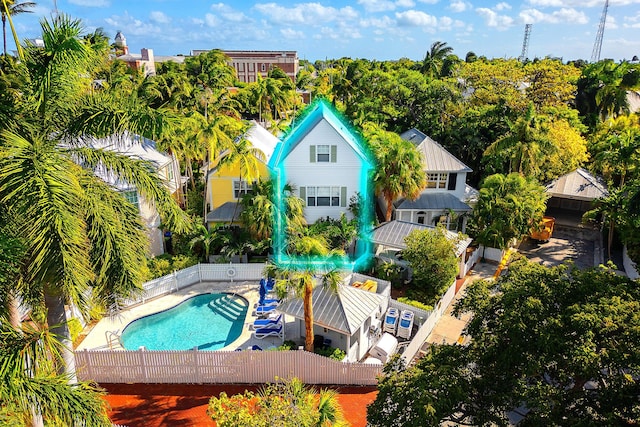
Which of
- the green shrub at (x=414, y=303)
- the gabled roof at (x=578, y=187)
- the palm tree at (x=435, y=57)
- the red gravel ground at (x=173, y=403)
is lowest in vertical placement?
the red gravel ground at (x=173, y=403)

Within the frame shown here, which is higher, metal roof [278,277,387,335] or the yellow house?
the yellow house

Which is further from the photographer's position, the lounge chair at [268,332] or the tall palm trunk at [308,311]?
the lounge chair at [268,332]

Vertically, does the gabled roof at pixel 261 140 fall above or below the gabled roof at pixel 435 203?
above

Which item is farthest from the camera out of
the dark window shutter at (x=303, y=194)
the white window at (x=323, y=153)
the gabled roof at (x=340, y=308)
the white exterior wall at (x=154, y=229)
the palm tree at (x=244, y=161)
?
the dark window shutter at (x=303, y=194)

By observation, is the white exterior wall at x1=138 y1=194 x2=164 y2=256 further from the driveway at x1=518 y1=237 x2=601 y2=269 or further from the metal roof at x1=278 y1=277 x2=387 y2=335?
the driveway at x1=518 y1=237 x2=601 y2=269

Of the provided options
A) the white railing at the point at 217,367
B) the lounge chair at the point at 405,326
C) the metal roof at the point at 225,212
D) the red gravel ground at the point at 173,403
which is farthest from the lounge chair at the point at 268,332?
the metal roof at the point at 225,212

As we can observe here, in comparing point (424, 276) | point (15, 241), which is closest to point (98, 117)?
point (15, 241)

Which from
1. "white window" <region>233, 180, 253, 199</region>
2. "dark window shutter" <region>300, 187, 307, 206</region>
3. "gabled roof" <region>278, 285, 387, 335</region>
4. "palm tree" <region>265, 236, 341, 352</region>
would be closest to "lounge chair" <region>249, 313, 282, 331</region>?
"gabled roof" <region>278, 285, 387, 335</region>

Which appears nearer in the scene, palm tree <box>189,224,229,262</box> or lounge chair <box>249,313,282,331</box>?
lounge chair <box>249,313,282,331</box>

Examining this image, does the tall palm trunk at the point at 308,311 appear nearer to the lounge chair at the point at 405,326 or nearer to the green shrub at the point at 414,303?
the lounge chair at the point at 405,326
